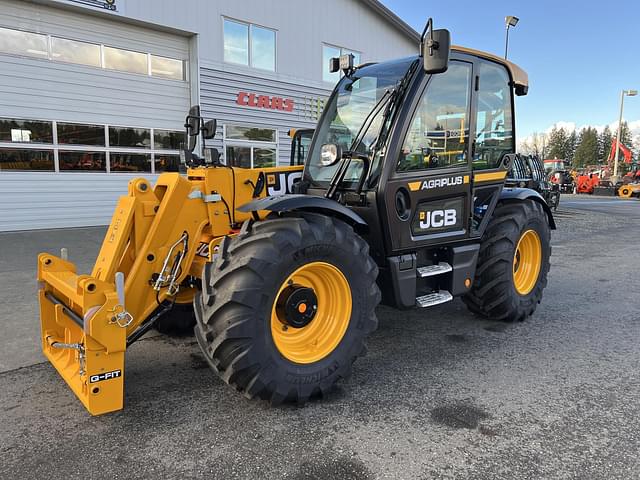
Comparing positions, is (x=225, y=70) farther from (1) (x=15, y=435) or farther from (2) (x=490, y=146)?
(1) (x=15, y=435)

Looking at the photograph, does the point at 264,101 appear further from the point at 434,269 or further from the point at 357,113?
the point at 434,269

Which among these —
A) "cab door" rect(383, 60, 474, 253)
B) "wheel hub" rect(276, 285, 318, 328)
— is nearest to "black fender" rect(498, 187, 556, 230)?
"cab door" rect(383, 60, 474, 253)

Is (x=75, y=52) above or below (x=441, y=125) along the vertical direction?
above

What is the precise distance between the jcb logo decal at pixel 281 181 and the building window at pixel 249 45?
9.79m

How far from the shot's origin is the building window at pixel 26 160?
34.6 feet

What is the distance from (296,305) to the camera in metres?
3.15

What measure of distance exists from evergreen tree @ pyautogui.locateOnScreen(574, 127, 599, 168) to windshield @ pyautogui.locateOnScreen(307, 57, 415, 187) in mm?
80710

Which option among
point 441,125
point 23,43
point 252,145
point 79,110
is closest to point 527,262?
point 441,125

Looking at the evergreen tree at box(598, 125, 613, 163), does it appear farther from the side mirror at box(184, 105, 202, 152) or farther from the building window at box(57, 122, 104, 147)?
the side mirror at box(184, 105, 202, 152)

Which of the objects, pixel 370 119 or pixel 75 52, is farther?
pixel 75 52

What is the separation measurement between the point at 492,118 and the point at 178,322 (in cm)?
358

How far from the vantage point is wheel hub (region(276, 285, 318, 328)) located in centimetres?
314

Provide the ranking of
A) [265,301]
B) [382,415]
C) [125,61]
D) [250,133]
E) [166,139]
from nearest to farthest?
1. [265,301]
2. [382,415]
3. [125,61]
4. [166,139]
5. [250,133]

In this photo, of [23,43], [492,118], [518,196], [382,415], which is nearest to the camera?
[382,415]
